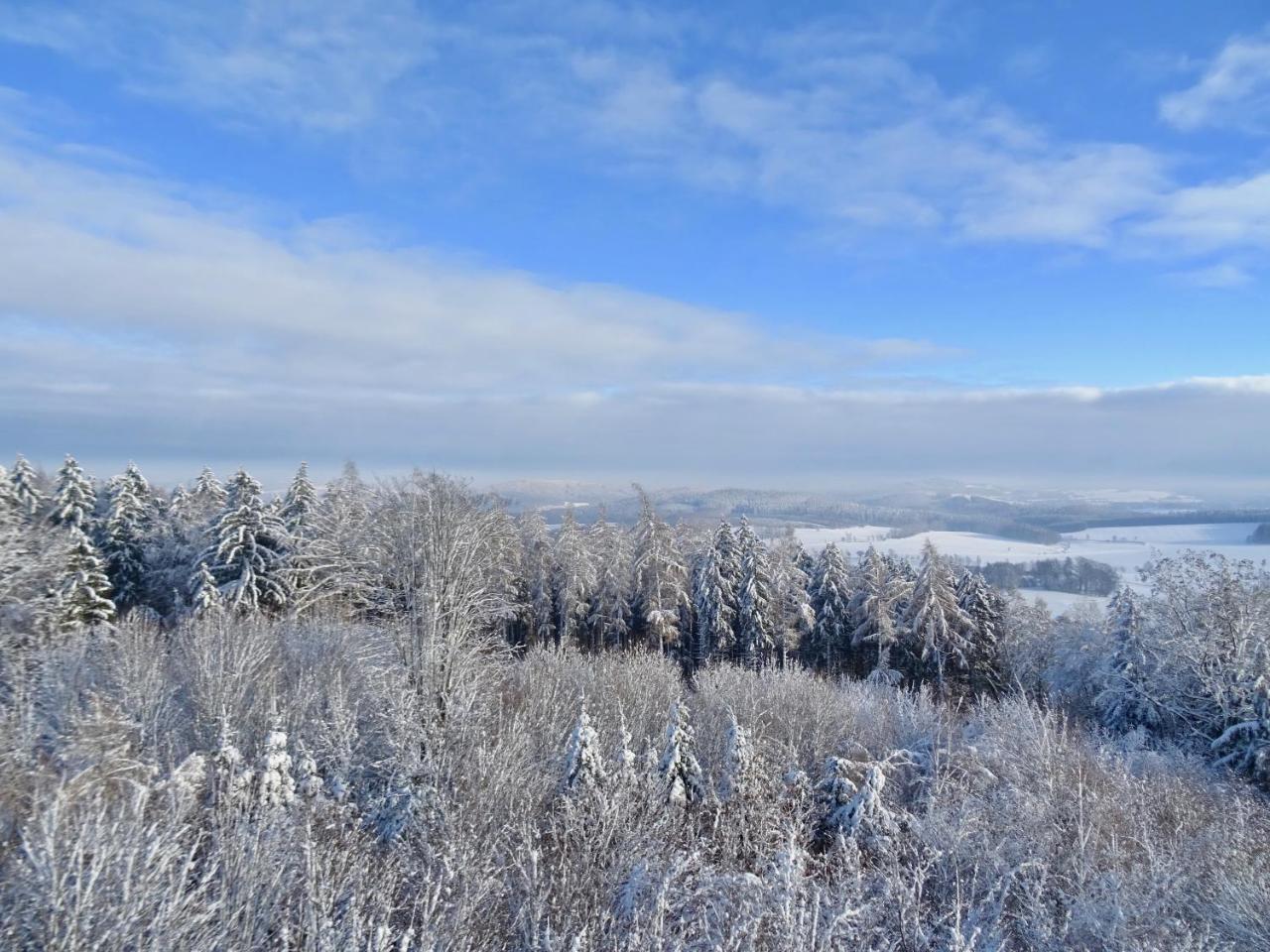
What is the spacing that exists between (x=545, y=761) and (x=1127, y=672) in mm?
23450

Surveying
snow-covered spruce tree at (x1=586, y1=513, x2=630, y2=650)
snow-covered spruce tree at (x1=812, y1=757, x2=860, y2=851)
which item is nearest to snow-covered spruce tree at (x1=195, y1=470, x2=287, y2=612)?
snow-covered spruce tree at (x1=586, y1=513, x2=630, y2=650)

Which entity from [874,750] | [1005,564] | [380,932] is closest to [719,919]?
[380,932]

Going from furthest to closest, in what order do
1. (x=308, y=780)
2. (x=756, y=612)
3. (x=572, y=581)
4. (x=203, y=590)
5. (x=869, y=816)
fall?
(x=572, y=581)
(x=756, y=612)
(x=203, y=590)
(x=869, y=816)
(x=308, y=780)

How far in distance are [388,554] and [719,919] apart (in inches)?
526

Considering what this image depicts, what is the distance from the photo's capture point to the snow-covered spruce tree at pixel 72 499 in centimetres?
2845

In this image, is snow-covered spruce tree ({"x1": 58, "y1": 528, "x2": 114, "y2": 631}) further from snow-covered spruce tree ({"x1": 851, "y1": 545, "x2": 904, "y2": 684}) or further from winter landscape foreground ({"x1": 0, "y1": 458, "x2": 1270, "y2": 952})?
snow-covered spruce tree ({"x1": 851, "y1": 545, "x2": 904, "y2": 684})

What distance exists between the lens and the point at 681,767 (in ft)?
42.9

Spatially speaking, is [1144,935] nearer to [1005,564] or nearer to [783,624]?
[783,624]

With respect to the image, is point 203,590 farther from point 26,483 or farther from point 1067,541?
point 1067,541

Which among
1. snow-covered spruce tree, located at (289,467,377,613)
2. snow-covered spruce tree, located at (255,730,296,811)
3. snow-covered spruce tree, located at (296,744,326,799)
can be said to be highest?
snow-covered spruce tree, located at (289,467,377,613)

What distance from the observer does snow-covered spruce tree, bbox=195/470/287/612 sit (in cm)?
2667

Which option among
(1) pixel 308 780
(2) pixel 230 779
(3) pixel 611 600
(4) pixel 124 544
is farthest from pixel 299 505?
(2) pixel 230 779

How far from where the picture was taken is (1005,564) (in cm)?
7225

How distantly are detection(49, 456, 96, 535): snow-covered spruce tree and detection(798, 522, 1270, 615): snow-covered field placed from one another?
1885 inches
